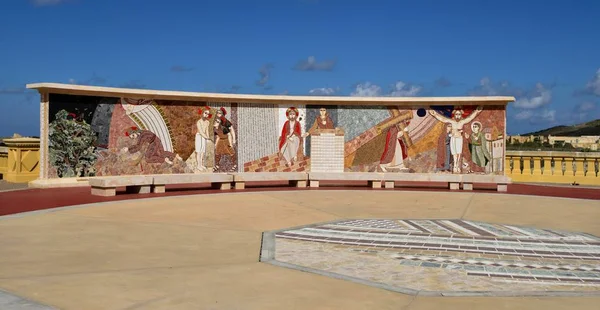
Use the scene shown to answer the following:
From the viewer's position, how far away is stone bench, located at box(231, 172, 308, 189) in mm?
20469

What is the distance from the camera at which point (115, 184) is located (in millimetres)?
17156

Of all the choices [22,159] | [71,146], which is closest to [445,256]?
[71,146]

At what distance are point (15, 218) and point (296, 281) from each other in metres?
7.68

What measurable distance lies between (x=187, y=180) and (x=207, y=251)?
10.5m

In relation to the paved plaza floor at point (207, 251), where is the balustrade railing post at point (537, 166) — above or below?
above

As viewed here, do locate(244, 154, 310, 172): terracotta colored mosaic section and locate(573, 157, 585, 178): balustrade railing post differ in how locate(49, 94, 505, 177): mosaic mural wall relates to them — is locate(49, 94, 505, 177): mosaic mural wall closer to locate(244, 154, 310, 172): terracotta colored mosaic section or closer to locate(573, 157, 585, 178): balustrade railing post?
locate(244, 154, 310, 172): terracotta colored mosaic section

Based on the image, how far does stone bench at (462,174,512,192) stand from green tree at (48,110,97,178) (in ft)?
42.4

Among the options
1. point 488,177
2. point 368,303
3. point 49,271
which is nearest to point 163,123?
point 488,177

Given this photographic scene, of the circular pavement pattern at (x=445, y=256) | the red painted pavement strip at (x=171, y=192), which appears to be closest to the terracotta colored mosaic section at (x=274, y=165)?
the red painted pavement strip at (x=171, y=192)

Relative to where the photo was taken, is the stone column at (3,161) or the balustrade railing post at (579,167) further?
the balustrade railing post at (579,167)

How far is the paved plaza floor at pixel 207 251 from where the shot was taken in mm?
6359

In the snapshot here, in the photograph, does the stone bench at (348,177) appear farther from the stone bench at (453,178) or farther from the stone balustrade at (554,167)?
the stone balustrade at (554,167)

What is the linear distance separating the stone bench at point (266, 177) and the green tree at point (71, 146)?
193 inches

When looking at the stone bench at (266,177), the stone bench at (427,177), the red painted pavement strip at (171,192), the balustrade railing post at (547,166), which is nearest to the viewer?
the red painted pavement strip at (171,192)
